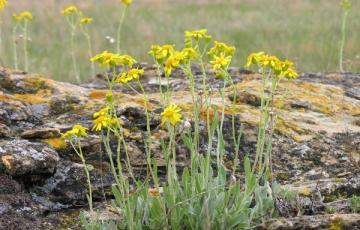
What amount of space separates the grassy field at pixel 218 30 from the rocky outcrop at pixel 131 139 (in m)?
3.94

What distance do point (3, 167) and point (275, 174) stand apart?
1.59 meters

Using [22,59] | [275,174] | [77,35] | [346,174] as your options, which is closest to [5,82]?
[275,174]

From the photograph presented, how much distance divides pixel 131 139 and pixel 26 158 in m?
0.78

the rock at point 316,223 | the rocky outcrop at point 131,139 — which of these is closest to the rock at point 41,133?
the rocky outcrop at point 131,139

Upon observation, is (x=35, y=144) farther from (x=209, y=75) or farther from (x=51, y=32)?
(x=51, y=32)

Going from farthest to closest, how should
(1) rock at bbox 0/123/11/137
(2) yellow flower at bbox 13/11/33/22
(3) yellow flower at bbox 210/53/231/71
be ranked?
(2) yellow flower at bbox 13/11/33/22 < (1) rock at bbox 0/123/11/137 < (3) yellow flower at bbox 210/53/231/71

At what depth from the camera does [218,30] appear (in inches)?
604

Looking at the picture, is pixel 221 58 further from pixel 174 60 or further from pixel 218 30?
pixel 218 30

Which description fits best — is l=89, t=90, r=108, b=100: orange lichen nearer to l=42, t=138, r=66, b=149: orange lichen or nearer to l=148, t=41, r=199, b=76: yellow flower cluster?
l=42, t=138, r=66, b=149: orange lichen

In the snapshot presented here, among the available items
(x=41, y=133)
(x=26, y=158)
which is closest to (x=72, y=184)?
(x=26, y=158)

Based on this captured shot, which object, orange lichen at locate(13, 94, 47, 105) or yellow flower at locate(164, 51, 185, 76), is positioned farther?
orange lichen at locate(13, 94, 47, 105)

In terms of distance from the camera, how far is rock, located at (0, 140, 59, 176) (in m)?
3.44

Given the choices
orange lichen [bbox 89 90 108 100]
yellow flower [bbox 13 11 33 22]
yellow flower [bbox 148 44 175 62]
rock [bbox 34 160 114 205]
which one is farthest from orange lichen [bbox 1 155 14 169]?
yellow flower [bbox 13 11 33 22]

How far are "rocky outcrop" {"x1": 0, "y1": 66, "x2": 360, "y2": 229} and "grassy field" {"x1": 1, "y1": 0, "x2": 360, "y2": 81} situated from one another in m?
3.94
